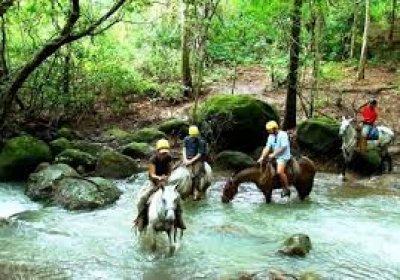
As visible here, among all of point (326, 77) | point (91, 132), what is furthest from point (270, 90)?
point (91, 132)

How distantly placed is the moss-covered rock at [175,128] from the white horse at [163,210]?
10.9 meters

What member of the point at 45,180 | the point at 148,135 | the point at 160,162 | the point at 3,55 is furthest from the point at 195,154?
the point at 3,55

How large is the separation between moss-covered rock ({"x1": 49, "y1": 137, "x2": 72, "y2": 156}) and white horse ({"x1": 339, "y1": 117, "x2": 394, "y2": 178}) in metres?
8.59

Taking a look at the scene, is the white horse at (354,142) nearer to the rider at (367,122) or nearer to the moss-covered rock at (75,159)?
the rider at (367,122)

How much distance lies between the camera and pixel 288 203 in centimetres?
1559

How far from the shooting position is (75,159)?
18641 mm

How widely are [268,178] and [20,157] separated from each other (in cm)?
738

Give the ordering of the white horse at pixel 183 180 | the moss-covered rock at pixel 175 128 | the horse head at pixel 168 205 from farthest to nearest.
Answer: the moss-covered rock at pixel 175 128 → the white horse at pixel 183 180 → the horse head at pixel 168 205

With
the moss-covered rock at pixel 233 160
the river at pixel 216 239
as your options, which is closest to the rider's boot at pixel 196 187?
the river at pixel 216 239

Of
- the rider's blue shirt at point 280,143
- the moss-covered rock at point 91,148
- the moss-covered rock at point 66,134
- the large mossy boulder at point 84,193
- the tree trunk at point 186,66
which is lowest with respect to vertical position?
the large mossy boulder at point 84,193

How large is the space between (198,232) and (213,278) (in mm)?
2775

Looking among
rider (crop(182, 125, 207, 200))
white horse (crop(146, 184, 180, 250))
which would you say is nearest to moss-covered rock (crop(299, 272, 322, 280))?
white horse (crop(146, 184, 180, 250))

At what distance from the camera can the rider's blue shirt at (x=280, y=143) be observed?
48.9 ft

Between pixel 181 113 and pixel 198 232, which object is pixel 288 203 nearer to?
pixel 198 232
